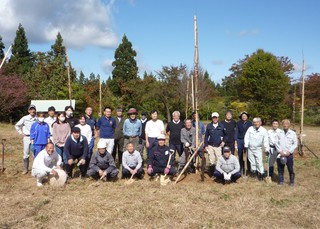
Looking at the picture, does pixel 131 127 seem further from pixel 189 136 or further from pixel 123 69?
pixel 123 69

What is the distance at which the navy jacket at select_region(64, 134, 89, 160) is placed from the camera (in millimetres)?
8000

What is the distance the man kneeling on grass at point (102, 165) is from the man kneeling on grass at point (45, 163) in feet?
2.48

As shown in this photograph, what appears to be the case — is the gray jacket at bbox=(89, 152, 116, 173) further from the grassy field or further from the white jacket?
the white jacket

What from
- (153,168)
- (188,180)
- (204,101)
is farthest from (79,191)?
(204,101)

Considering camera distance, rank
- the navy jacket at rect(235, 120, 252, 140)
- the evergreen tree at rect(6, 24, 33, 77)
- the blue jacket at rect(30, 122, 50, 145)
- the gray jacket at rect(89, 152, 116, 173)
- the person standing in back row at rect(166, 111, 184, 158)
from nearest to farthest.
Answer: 1. the gray jacket at rect(89, 152, 116, 173)
2. the blue jacket at rect(30, 122, 50, 145)
3. the navy jacket at rect(235, 120, 252, 140)
4. the person standing in back row at rect(166, 111, 184, 158)
5. the evergreen tree at rect(6, 24, 33, 77)

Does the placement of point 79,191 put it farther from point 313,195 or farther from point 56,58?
point 56,58

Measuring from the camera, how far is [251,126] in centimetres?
831

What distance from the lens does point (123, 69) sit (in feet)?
126

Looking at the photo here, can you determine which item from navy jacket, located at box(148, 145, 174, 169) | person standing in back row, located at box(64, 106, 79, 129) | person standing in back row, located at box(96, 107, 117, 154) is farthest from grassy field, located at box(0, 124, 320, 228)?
person standing in back row, located at box(64, 106, 79, 129)

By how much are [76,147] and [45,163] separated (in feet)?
2.71

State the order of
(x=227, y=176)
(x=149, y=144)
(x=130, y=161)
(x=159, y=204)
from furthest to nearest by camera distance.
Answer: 1. (x=149, y=144)
2. (x=130, y=161)
3. (x=227, y=176)
4. (x=159, y=204)

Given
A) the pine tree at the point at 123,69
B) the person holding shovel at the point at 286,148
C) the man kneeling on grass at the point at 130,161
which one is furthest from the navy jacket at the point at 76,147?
the pine tree at the point at 123,69

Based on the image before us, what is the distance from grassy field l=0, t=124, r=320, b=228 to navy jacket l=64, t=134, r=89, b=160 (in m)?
0.61

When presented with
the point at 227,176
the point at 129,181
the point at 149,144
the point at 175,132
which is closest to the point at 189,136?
the point at 175,132
